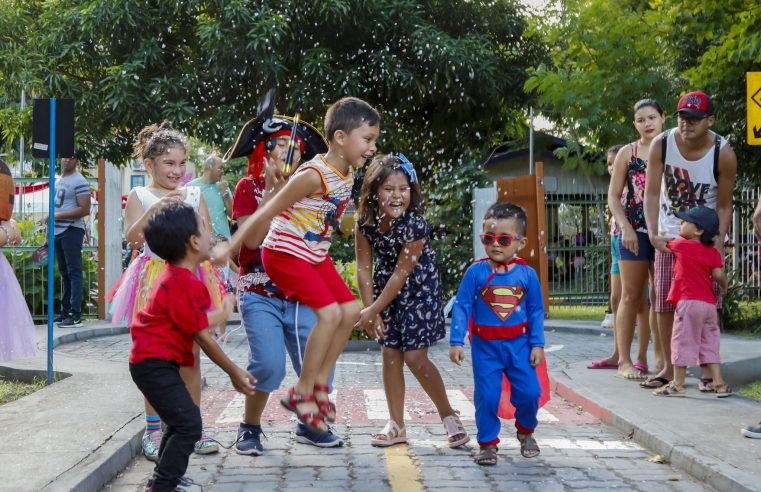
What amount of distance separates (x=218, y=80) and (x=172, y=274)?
18754mm

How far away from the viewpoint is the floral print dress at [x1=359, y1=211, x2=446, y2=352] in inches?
244

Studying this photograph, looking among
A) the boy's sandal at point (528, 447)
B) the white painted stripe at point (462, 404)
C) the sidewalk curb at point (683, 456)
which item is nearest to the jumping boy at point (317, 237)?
the boy's sandal at point (528, 447)

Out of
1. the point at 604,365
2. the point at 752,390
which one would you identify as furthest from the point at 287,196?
the point at 752,390

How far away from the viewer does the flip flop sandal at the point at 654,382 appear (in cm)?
839

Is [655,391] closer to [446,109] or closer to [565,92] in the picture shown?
[565,92]

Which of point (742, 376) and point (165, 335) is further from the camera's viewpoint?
point (742, 376)

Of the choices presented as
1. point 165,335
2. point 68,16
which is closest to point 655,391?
point 165,335

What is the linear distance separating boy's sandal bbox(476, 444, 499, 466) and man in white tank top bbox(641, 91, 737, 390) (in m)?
2.86

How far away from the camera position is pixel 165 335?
15.7ft

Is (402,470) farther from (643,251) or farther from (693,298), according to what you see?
(643,251)

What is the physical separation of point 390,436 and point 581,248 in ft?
53.5

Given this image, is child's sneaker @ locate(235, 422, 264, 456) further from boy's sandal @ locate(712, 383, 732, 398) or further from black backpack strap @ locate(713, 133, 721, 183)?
black backpack strap @ locate(713, 133, 721, 183)

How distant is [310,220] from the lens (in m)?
5.47

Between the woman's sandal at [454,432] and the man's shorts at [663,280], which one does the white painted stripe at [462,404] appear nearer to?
the woman's sandal at [454,432]
